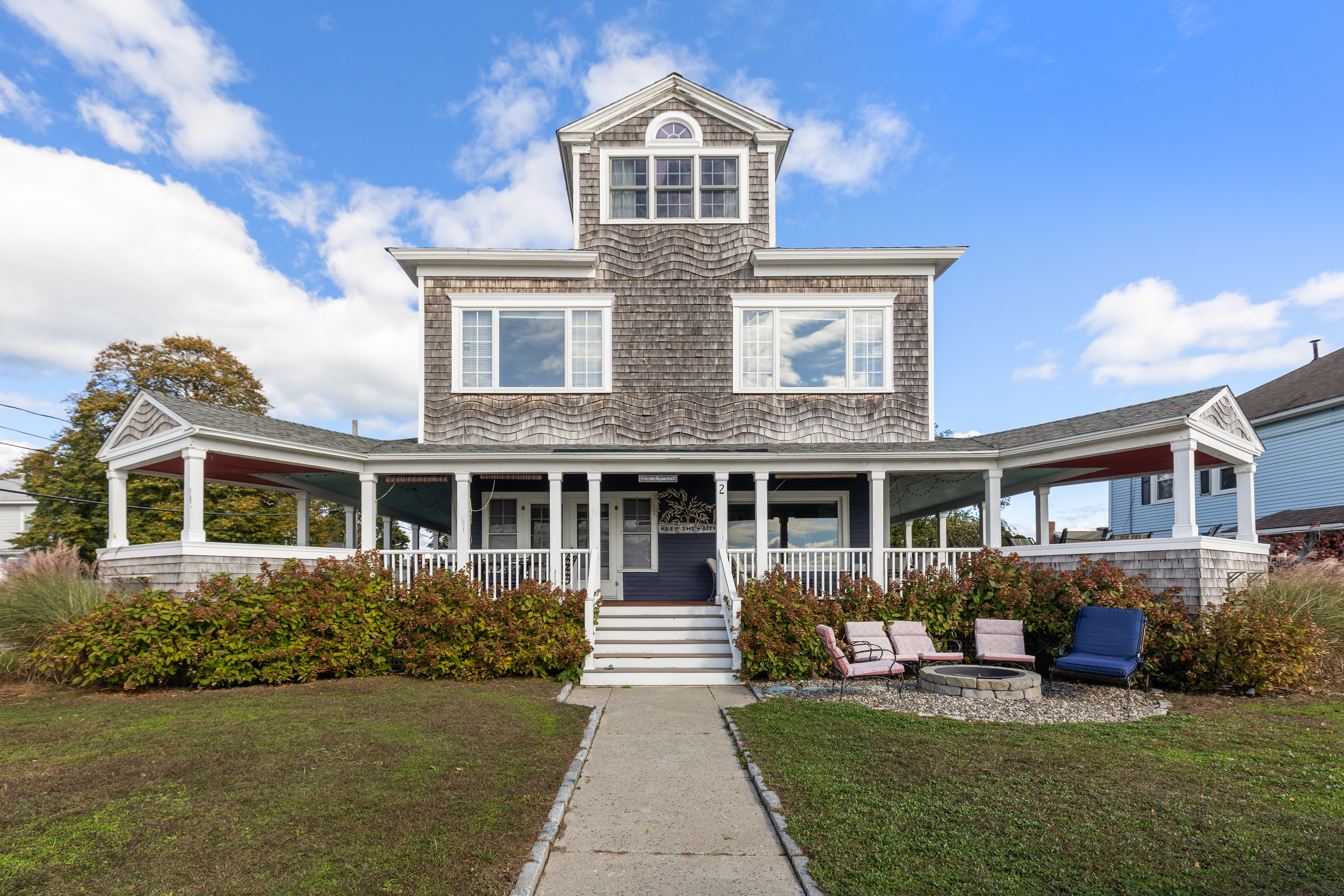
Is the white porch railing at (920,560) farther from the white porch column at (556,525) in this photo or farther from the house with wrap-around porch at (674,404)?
the white porch column at (556,525)

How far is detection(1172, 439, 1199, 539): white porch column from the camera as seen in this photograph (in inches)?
370

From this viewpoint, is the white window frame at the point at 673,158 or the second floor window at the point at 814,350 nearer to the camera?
the second floor window at the point at 814,350

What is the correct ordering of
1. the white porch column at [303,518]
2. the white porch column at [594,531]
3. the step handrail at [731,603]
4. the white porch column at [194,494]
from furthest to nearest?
1. the white porch column at [303,518]
2. the white porch column at [594,531]
3. the step handrail at [731,603]
4. the white porch column at [194,494]

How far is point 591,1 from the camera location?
45.7 ft

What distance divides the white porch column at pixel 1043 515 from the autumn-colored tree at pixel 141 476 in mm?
20105

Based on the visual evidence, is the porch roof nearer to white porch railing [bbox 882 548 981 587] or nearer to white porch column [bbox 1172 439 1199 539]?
white porch column [bbox 1172 439 1199 539]

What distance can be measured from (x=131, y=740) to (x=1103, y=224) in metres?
15.7

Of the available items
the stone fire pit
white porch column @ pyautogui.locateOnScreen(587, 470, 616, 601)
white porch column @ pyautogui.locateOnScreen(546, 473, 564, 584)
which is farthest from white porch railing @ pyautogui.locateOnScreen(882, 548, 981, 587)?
white porch column @ pyautogui.locateOnScreen(546, 473, 564, 584)

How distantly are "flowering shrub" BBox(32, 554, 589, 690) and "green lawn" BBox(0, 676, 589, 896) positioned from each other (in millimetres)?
879

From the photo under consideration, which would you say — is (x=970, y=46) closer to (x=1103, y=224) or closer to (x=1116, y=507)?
(x=1103, y=224)

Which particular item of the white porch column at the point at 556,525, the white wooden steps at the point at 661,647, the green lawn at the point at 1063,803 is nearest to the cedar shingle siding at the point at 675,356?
the white porch column at the point at 556,525

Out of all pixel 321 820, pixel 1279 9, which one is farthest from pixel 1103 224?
pixel 321 820

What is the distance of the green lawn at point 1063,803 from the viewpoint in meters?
3.62

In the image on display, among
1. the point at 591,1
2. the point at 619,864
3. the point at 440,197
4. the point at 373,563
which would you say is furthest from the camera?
the point at 440,197
